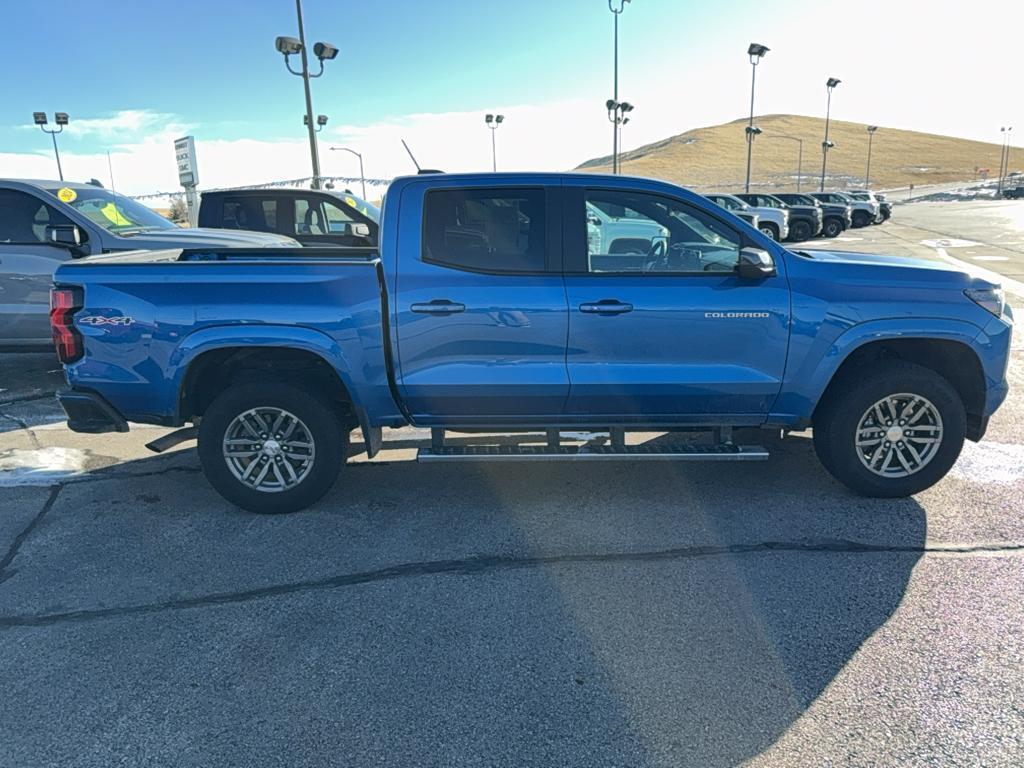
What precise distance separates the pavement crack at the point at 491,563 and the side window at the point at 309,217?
780cm

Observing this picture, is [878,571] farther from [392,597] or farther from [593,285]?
[392,597]

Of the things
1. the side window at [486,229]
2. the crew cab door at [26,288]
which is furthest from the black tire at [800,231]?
the side window at [486,229]

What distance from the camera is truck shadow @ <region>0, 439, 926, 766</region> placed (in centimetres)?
253

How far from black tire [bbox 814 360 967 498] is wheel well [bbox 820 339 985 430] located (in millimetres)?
94

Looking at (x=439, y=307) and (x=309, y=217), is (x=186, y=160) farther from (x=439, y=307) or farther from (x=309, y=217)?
(x=439, y=307)

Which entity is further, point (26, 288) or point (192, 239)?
point (192, 239)

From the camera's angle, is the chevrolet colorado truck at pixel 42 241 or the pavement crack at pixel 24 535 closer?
Result: the pavement crack at pixel 24 535

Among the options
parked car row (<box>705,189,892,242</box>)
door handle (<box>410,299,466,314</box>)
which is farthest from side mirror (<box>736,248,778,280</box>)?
parked car row (<box>705,189,892,242</box>)

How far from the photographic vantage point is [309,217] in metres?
10.9

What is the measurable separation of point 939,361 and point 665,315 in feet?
5.92

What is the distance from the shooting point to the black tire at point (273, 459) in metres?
4.08

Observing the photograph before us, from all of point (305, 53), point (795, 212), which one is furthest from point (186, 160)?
point (795, 212)

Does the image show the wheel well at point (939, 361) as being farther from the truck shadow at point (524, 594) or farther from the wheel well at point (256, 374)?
the wheel well at point (256, 374)

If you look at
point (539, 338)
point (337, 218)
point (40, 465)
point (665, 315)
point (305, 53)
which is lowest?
point (40, 465)
